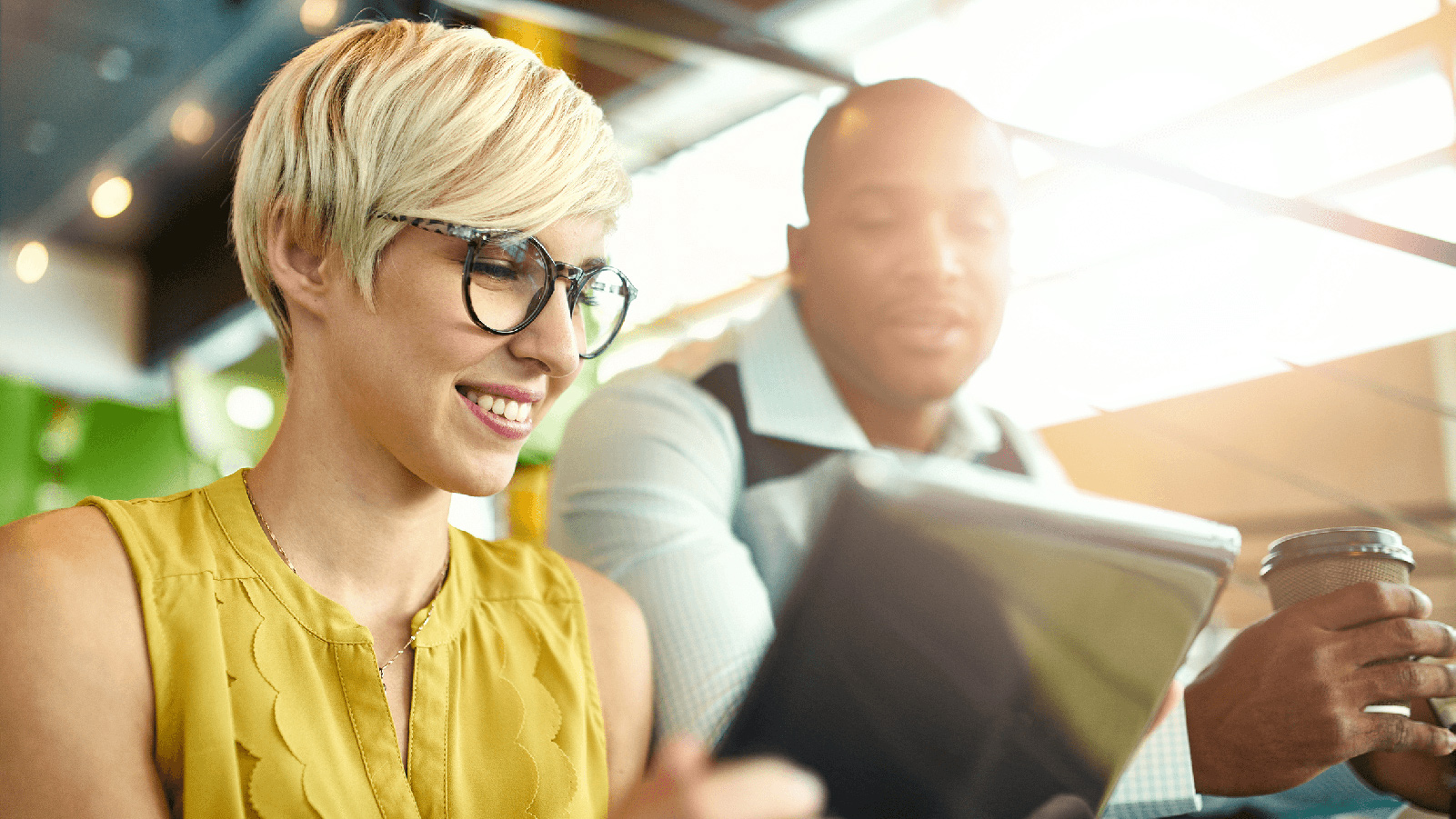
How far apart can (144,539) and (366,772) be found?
16 centimetres

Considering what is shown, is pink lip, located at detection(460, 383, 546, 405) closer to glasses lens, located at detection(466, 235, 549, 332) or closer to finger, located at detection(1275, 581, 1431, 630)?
glasses lens, located at detection(466, 235, 549, 332)

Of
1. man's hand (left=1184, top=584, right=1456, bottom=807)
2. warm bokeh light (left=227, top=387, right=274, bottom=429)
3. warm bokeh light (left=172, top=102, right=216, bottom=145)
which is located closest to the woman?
man's hand (left=1184, top=584, right=1456, bottom=807)

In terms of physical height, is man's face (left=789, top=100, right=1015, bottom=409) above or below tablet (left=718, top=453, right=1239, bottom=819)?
above

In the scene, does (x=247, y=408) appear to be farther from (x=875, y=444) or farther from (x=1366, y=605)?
(x=1366, y=605)

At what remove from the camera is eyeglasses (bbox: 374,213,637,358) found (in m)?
0.50

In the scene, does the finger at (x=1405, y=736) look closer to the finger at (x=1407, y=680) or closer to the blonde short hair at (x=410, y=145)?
the finger at (x=1407, y=680)

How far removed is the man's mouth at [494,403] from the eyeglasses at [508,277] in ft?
0.11

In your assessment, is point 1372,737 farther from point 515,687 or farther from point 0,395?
point 0,395

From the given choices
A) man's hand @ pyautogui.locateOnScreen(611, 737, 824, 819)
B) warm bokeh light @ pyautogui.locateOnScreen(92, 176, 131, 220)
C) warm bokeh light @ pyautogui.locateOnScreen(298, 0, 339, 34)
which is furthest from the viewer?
warm bokeh light @ pyautogui.locateOnScreen(92, 176, 131, 220)

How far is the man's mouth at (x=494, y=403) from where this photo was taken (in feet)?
1.67

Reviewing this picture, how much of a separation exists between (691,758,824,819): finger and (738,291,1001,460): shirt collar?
231 millimetres

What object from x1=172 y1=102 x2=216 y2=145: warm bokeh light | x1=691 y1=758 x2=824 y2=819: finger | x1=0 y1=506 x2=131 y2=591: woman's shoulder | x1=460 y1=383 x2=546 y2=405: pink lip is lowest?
x1=691 y1=758 x2=824 y2=819: finger

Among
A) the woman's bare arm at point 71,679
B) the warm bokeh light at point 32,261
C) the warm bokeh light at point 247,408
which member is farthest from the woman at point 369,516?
the warm bokeh light at point 32,261

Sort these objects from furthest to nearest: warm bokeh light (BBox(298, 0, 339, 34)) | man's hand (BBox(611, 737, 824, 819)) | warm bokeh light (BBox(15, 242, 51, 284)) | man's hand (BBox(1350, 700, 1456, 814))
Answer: warm bokeh light (BBox(15, 242, 51, 284)) < warm bokeh light (BBox(298, 0, 339, 34)) < man's hand (BBox(1350, 700, 1456, 814)) < man's hand (BBox(611, 737, 824, 819))
